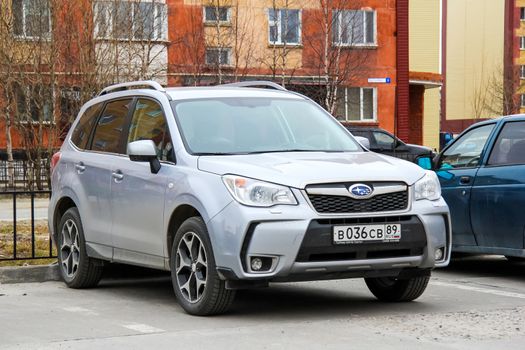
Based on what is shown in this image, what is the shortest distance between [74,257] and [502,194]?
4.21m

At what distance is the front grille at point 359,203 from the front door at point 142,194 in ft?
4.87

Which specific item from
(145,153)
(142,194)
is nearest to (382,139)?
(142,194)

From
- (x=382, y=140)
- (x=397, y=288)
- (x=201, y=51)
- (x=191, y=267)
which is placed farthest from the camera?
(x=201, y=51)

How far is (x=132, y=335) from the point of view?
24.0 ft

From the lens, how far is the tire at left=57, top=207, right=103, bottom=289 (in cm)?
1005

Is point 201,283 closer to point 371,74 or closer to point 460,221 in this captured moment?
point 460,221

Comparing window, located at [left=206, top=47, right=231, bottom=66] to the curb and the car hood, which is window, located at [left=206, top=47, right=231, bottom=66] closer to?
the curb

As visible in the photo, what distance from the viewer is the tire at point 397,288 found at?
28.8 feet

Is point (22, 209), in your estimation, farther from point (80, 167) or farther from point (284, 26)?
point (284, 26)

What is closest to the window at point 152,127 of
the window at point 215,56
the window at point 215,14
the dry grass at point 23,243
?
the dry grass at point 23,243

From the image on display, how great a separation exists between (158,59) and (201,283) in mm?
30109

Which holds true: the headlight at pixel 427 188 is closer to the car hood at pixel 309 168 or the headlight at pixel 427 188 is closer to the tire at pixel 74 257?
the car hood at pixel 309 168

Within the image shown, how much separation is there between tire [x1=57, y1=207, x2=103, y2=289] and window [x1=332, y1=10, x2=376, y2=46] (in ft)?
99.7

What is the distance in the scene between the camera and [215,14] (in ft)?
127
